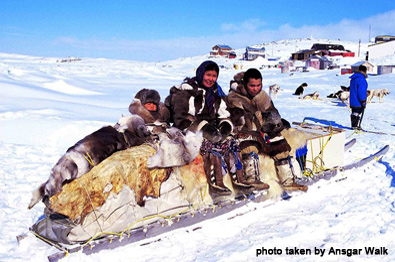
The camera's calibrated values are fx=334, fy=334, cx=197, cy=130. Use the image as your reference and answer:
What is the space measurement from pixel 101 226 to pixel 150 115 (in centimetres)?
119

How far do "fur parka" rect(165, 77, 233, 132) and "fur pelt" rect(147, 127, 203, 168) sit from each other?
0.71 feet

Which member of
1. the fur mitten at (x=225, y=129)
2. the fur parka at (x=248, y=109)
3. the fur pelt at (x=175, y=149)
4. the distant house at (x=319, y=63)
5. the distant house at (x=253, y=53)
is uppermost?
the distant house at (x=253, y=53)

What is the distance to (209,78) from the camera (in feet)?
11.3

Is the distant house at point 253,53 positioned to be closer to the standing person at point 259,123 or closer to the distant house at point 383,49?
the distant house at point 383,49

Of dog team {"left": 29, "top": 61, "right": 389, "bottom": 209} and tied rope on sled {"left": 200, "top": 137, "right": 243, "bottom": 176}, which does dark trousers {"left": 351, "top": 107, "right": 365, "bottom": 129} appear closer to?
dog team {"left": 29, "top": 61, "right": 389, "bottom": 209}

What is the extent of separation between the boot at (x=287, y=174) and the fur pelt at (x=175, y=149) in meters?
1.12

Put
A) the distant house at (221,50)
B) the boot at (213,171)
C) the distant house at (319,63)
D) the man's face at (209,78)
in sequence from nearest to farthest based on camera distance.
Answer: the boot at (213,171)
the man's face at (209,78)
the distant house at (319,63)
the distant house at (221,50)

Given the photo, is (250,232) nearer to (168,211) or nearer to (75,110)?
(168,211)

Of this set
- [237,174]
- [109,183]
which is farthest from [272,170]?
[109,183]

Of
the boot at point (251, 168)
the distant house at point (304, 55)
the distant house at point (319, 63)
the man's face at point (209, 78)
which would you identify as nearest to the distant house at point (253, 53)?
the distant house at point (304, 55)

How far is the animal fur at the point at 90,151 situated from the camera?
7.80 ft

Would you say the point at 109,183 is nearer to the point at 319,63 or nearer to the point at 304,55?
the point at 319,63

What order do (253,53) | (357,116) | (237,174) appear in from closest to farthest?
(237,174) < (357,116) < (253,53)

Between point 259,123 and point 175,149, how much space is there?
4.03ft
